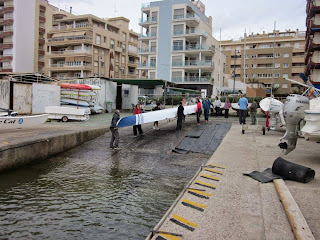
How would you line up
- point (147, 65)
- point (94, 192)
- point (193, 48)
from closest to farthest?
point (94, 192), point (193, 48), point (147, 65)

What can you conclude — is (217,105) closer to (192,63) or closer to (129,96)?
(129,96)

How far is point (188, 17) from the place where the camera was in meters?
54.8

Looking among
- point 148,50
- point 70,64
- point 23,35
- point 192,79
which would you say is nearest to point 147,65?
point 148,50

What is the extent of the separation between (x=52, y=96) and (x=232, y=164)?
16.3 metres

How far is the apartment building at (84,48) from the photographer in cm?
5869

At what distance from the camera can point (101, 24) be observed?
64.5 meters

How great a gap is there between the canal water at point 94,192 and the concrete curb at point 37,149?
328 mm

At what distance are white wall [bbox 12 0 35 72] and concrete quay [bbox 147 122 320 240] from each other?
200ft

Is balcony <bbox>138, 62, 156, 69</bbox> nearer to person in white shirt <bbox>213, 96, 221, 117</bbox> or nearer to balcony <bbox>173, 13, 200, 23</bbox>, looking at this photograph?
balcony <bbox>173, 13, 200, 23</bbox>

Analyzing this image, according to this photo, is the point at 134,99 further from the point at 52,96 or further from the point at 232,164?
the point at 232,164

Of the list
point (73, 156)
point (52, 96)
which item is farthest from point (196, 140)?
point (52, 96)

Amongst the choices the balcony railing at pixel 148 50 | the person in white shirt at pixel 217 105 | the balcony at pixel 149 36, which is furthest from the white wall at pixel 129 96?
the balcony at pixel 149 36

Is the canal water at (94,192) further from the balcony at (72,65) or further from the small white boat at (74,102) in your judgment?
the balcony at (72,65)

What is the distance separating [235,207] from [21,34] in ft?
214
